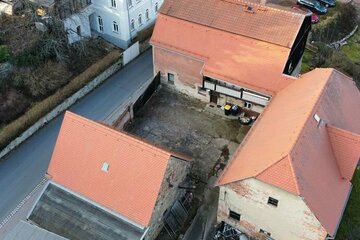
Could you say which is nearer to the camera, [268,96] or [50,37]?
[268,96]

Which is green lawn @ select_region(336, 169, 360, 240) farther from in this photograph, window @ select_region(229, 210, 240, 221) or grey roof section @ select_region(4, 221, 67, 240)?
grey roof section @ select_region(4, 221, 67, 240)

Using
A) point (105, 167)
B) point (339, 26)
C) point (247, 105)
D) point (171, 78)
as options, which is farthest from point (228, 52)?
point (339, 26)

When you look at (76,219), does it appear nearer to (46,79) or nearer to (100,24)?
(46,79)

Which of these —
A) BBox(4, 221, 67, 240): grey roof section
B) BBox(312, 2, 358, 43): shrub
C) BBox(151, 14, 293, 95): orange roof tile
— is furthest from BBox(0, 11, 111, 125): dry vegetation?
BBox(312, 2, 358, 43): shrub

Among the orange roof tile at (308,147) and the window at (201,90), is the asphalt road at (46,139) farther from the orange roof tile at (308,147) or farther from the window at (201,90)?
the orange roof tile at (308,147)

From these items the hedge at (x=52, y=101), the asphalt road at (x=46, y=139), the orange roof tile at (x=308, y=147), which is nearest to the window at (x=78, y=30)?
the hedge at (x=52, y=101)

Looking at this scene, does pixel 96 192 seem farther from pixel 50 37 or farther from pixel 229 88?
pixel 50 37

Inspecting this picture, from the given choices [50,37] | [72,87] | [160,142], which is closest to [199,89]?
[160,142]
